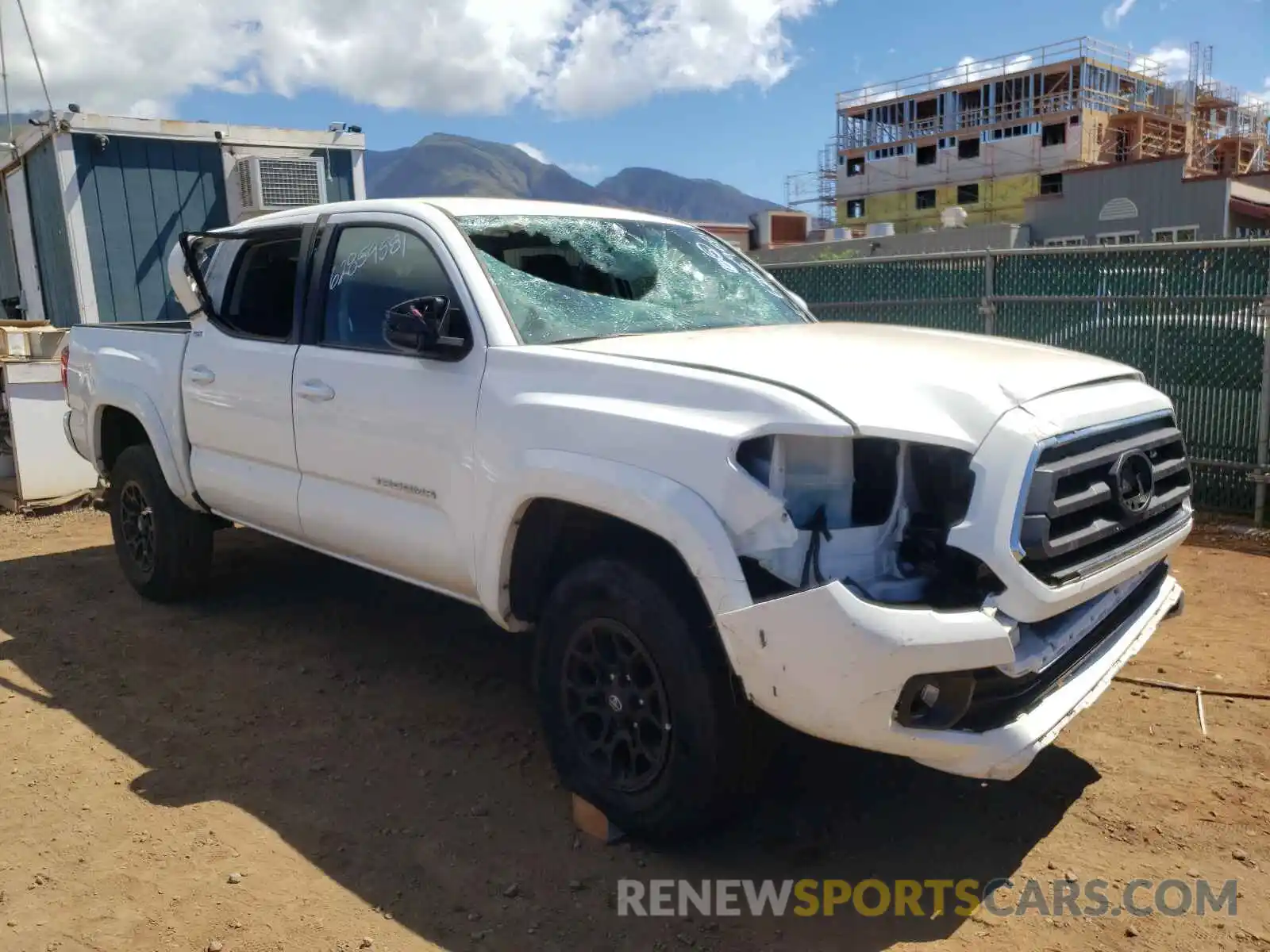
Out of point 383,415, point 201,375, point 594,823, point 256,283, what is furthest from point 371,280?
point 594,823

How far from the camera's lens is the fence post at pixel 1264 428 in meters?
7.05

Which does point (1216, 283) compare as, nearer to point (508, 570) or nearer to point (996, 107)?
point (508, 570)

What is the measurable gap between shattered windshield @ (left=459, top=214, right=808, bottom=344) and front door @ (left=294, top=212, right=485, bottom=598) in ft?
0.68

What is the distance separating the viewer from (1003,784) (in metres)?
3.66

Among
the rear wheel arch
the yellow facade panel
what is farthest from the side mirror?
the yellow facade panel

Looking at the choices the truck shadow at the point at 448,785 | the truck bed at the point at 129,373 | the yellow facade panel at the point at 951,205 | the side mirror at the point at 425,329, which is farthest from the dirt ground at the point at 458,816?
the yellow facade panel at the point at 951,205

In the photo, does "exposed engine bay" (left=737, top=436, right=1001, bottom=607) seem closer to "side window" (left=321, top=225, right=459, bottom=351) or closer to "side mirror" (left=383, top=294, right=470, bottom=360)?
"side mirror" (left=383, top=294, right=470, bottom=360)

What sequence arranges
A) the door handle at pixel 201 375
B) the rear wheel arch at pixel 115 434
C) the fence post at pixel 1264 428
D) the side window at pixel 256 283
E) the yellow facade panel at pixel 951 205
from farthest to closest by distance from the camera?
the yellow facade panel at pixel 951 205
the fence post at pixel 1264 428
the rear wheel arch at pixel 115 434
the door handle at pixel 201 375
the side window at pixel 256 283

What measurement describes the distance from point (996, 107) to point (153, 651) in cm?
6881

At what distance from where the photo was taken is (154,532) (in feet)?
18.3

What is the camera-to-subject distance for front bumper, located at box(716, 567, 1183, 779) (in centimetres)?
A: 256

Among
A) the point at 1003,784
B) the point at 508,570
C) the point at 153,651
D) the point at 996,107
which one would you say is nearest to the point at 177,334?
the point at 153,651
